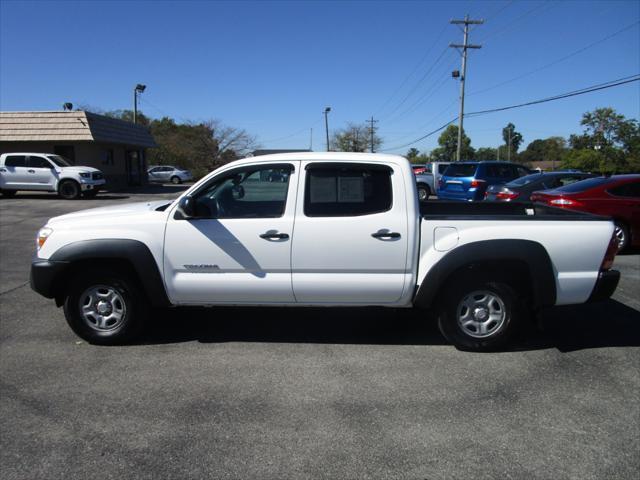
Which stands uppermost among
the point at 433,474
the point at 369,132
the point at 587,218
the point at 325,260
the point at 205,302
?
the point at 369,132

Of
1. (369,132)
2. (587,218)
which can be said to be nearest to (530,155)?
(369,132)

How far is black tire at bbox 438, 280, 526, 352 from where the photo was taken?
14.9ft

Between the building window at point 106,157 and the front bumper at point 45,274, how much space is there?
85.0 ft

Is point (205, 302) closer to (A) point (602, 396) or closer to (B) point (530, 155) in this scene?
(A) point (602, 396)

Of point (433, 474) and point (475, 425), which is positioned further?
point (475, 425)

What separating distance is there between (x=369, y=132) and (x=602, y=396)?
84.5m

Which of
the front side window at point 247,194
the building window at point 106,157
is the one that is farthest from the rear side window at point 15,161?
the front side window at point 247,194

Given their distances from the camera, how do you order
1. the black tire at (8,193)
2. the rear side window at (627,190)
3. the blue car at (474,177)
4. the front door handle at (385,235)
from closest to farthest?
the front door handle at (385,235) < the rear side window at (627,190) < the blue car at (474,177) < the black tire at (8,193)

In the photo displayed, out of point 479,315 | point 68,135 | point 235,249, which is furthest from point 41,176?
point 479,315

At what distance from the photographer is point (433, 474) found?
2918 mm

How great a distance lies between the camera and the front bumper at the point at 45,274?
4.58m

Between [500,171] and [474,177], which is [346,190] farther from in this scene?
[500,171]

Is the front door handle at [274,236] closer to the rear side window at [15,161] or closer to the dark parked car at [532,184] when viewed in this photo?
the dark parked car at [532,184]

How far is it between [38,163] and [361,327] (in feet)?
69.5
